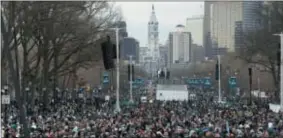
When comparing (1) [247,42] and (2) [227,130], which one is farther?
(1) [247,42]

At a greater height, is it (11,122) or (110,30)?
(110,30)

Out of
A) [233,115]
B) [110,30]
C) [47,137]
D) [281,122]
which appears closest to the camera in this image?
[47,137]

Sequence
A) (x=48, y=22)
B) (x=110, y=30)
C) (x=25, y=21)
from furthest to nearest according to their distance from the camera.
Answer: (x=110, y=30) < (x=48, y=22) < (x=25, y=21)

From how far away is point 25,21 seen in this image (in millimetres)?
46406

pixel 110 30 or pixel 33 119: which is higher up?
pixel 110 30

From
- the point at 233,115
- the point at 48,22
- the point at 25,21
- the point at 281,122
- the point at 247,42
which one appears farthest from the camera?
the point at 247,42

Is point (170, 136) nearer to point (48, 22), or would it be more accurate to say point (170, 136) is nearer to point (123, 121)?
point (123, 121)

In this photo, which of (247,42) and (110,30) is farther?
(247,42)

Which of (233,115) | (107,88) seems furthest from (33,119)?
(107,88)

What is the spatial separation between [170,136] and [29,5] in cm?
1817

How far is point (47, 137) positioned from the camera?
86.9ft

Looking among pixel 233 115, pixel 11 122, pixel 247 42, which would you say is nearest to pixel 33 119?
pixel 11 122

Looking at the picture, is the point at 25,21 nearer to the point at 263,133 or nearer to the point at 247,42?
the point at 263,133

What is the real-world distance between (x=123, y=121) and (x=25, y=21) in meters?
14.8
